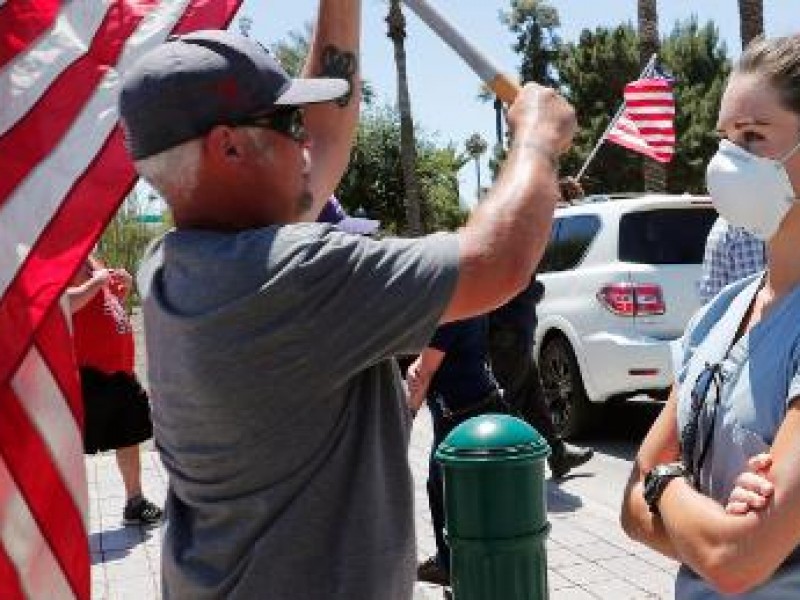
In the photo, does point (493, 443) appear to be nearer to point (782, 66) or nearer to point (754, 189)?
point (754, 189)

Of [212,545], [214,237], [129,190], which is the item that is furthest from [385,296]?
[129,190]

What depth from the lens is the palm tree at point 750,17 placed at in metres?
16.5

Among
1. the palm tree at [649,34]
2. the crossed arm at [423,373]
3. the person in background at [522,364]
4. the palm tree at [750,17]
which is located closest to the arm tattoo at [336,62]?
the crossed arm at [423,373]

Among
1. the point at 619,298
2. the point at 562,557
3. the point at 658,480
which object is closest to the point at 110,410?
the point at 562,557

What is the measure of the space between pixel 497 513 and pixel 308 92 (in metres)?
1.23

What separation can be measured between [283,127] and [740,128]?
0.84m

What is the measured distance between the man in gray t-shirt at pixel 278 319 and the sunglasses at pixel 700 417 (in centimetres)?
48

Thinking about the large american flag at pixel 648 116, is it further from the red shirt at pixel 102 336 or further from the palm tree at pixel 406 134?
the palm tree at pixel 406 134

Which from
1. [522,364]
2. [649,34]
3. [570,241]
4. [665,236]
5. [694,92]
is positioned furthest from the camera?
[694,92]

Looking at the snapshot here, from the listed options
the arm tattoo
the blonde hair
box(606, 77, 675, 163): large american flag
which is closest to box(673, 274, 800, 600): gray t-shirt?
the blonde hair

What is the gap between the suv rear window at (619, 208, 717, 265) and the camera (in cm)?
776

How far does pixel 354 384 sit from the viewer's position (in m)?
1.79

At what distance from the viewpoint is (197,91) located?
1.78m

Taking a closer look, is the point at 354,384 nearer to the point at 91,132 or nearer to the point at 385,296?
the point at 385,296
